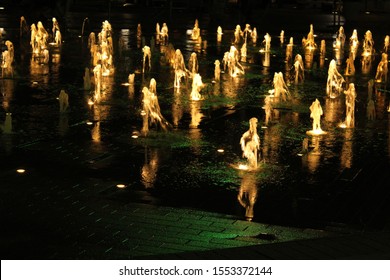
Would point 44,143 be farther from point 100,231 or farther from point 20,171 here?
point 100,231

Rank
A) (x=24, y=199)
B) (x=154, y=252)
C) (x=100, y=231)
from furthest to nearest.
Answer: (x=24, y=199) → (x=100, y=231) → (x=154, y=252)

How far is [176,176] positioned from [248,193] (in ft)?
4.25

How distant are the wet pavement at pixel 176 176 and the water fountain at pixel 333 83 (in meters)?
0.26

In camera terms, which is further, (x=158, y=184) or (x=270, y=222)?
(x=158, y=184)

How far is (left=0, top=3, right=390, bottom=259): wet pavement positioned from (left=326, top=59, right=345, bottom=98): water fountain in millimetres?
256

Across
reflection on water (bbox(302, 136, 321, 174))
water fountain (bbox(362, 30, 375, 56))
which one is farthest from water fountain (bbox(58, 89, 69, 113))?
water fountain (bbox(362, 30, 375, 56))

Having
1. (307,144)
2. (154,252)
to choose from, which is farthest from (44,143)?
(154,252)

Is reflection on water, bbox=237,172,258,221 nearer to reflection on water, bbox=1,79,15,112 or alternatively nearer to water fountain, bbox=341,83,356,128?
water fountain, bbox=341,83,356,128

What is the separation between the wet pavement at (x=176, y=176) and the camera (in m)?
10.3

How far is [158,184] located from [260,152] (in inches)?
97.6

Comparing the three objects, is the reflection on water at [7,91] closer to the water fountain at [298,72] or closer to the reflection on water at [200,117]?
the reflection on water at [200,117]

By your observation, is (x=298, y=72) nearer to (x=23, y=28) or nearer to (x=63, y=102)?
(x=63, y=102)

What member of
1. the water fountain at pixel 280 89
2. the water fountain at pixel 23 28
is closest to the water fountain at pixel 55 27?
the water fountain at pixel 23 28

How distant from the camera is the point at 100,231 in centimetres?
1044
